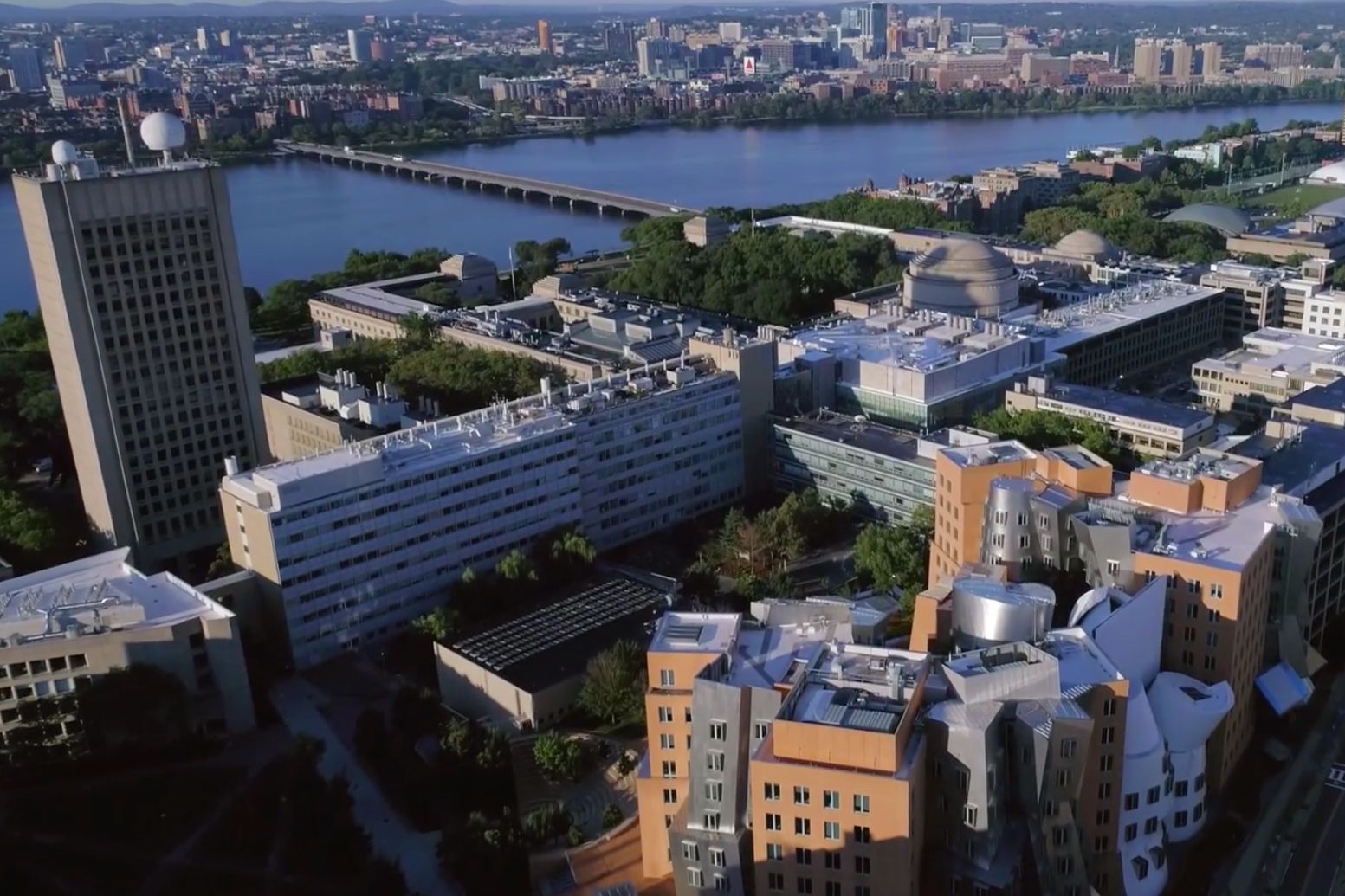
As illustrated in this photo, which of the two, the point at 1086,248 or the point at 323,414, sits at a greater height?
the point at 323,414

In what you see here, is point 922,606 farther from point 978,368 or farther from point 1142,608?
point 978,368

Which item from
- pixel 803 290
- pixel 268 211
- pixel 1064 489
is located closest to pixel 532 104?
pixel 268 211

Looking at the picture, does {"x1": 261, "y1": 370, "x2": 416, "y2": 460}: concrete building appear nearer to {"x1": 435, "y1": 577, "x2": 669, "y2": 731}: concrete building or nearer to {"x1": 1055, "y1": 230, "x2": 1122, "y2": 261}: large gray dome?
{"x1": 435, "y1": 577, "x2": 669, "y2": 731}: concrete building

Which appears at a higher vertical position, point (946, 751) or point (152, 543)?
point (946, 751)

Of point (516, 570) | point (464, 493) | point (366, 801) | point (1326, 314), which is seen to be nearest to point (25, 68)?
point (464, 493)

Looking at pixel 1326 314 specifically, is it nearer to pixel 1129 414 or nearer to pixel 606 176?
pixel 1129 414
